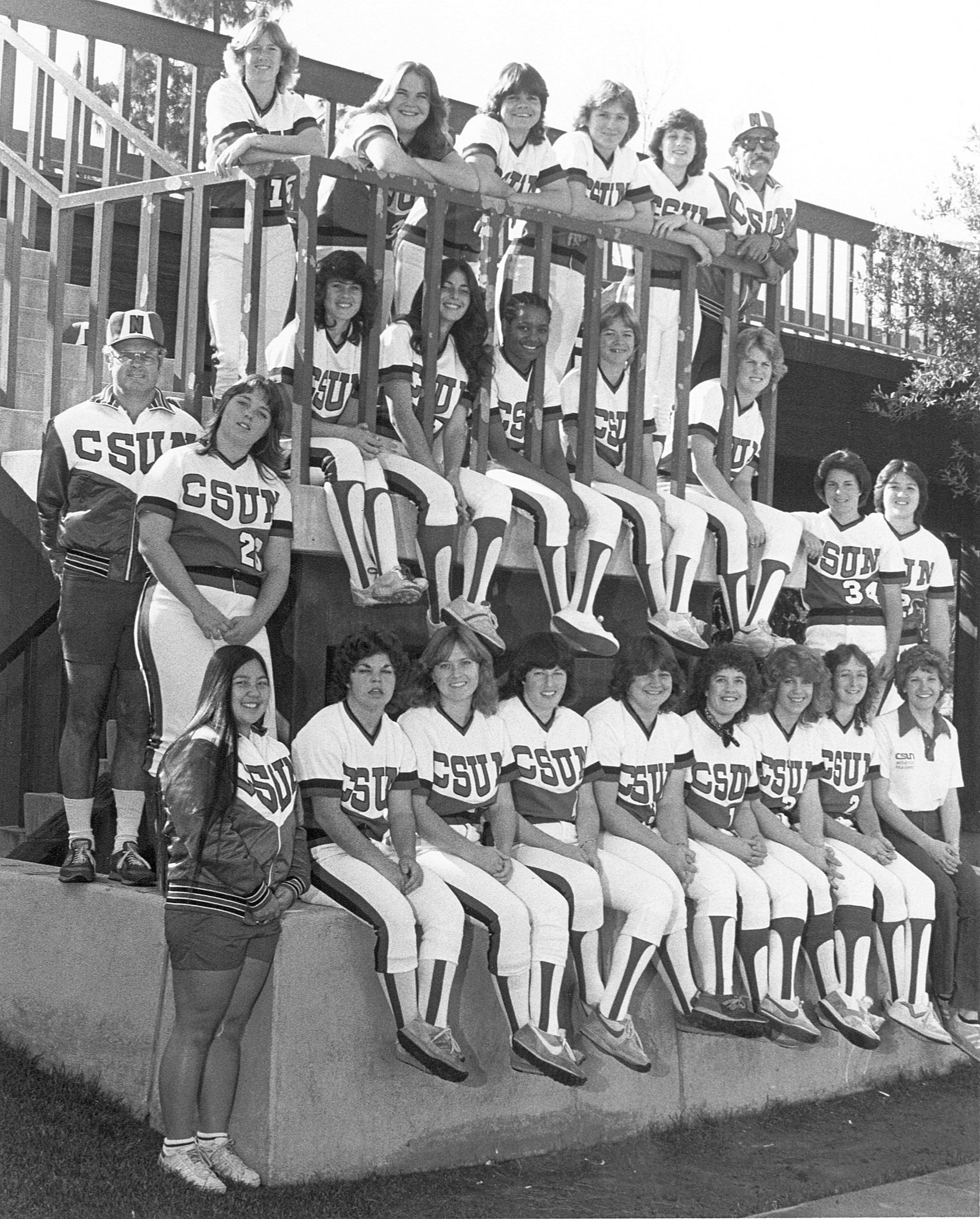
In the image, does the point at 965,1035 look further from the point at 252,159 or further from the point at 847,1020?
the point at 252,159

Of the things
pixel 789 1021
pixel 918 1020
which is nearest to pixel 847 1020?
pixel 789 1021

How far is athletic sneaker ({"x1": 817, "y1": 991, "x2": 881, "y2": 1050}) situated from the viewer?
567 centimetres

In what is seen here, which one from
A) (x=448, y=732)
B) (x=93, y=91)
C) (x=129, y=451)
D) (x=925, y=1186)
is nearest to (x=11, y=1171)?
(x=448, y=732)

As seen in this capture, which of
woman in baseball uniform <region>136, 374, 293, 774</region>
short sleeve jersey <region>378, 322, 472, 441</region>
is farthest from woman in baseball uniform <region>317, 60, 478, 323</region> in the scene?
woman in baseball uniform <region>136, 374, 293, 774</region>

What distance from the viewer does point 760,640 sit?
6.14 metres

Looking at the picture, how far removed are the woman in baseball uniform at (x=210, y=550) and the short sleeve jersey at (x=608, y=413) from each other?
1.58 metres

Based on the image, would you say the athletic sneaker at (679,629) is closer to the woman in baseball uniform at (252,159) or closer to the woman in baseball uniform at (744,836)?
the woman in baseball uniform at (744,836)

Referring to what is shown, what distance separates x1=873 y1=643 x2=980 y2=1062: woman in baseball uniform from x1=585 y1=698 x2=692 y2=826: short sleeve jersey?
1155mm

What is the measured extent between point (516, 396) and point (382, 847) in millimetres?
1809

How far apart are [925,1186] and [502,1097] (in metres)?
1.35

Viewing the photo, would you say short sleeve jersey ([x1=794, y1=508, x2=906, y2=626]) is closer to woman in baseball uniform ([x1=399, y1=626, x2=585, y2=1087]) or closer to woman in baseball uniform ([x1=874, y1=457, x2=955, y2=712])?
woman in baseball uniform ([x1=874, y1=457, x2=955, y2=712])

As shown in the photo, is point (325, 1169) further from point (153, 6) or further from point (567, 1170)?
point (153, 6)

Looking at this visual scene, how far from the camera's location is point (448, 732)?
5.06 metres

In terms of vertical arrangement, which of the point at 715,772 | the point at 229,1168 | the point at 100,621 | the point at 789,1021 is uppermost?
the point at 100,621
